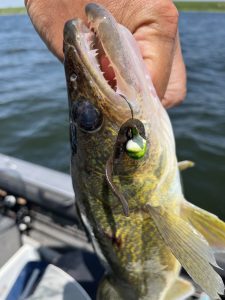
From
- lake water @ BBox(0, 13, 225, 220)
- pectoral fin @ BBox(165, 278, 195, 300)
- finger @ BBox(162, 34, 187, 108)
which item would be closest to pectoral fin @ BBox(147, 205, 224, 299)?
pectoral fin @ BBox(165, 278, 195, 300)

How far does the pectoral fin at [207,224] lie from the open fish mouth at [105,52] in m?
0.49

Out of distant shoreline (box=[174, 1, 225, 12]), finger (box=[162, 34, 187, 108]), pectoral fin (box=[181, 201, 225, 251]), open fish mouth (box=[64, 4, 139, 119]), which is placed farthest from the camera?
distant shoreline (box=[174, 1, 225, 12])

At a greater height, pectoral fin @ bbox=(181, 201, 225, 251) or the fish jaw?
the fish jaw

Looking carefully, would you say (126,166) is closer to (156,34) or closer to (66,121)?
(156,34)

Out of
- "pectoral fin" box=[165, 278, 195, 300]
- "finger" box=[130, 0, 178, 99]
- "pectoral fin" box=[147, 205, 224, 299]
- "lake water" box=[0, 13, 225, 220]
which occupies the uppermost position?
"finger" box=[130, 0, 178, 99]

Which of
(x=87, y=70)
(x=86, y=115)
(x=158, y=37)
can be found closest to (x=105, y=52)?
(x=87, y=70)

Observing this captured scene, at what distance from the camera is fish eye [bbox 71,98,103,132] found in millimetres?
1586

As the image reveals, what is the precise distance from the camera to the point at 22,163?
371 cm

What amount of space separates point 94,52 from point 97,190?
554mm

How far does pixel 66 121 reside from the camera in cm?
920

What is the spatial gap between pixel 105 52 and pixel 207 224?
804 millimetres

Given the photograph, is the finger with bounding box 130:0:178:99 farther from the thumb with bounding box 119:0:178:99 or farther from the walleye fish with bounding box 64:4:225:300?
the walleye fish with bounding box 64:4:225:300

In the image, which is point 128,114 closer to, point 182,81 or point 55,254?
point 182,81

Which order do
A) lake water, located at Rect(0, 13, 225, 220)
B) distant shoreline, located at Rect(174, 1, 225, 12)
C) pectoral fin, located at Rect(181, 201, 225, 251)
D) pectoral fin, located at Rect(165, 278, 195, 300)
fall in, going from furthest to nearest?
distant shoreline, located at Rect(174, 1, 225, 12)
lake water, located at Rect(0, 13, 225, 220)
pectoral fin, located at Rect(165, 278, 195, 300)
pectoral fin, located at Rect(181, 201, 225, 251)
